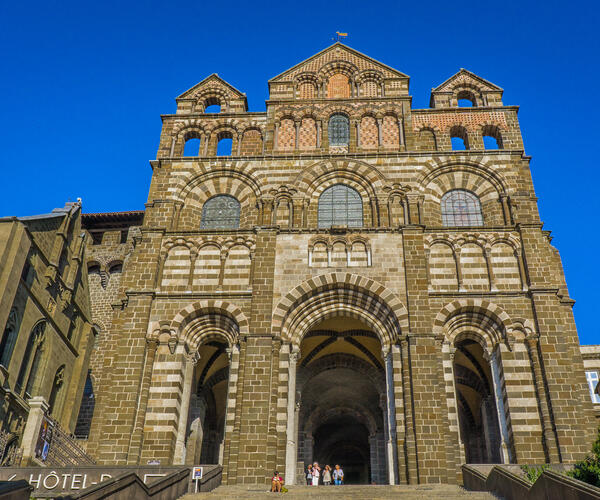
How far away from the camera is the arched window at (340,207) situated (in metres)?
25.6

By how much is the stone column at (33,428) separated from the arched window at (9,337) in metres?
2.75

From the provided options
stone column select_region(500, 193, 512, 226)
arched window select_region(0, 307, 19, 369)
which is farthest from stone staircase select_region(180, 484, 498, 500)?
stone column select_region(500, 193, 512, 226)

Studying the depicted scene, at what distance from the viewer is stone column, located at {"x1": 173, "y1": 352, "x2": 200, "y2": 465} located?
20922 millimetres

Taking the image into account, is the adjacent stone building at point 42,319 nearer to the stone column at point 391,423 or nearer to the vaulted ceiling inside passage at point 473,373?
the stone column at point 391,423

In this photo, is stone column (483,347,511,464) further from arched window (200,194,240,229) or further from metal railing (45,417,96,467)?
metal railing (45,417,96,467)

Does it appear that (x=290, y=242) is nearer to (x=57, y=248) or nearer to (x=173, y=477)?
(x=57, y=248)

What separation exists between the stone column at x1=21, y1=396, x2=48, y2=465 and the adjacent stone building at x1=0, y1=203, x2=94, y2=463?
4.39 ft

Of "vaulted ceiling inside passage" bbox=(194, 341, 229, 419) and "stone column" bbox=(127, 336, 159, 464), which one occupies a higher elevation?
"vaulted ceiling inside passage" bbox=(194, 341, 229, 419)

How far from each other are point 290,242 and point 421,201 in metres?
5.79

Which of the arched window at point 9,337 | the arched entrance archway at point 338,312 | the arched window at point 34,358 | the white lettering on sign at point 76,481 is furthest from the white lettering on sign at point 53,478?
the arched entrance archway at point 338,312

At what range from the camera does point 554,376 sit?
20.8 metres

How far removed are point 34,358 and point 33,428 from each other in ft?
17.1

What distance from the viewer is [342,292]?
2347 cm

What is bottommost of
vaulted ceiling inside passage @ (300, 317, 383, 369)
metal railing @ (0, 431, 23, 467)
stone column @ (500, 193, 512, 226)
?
metal railing @ (0, 431, 23, 467)
